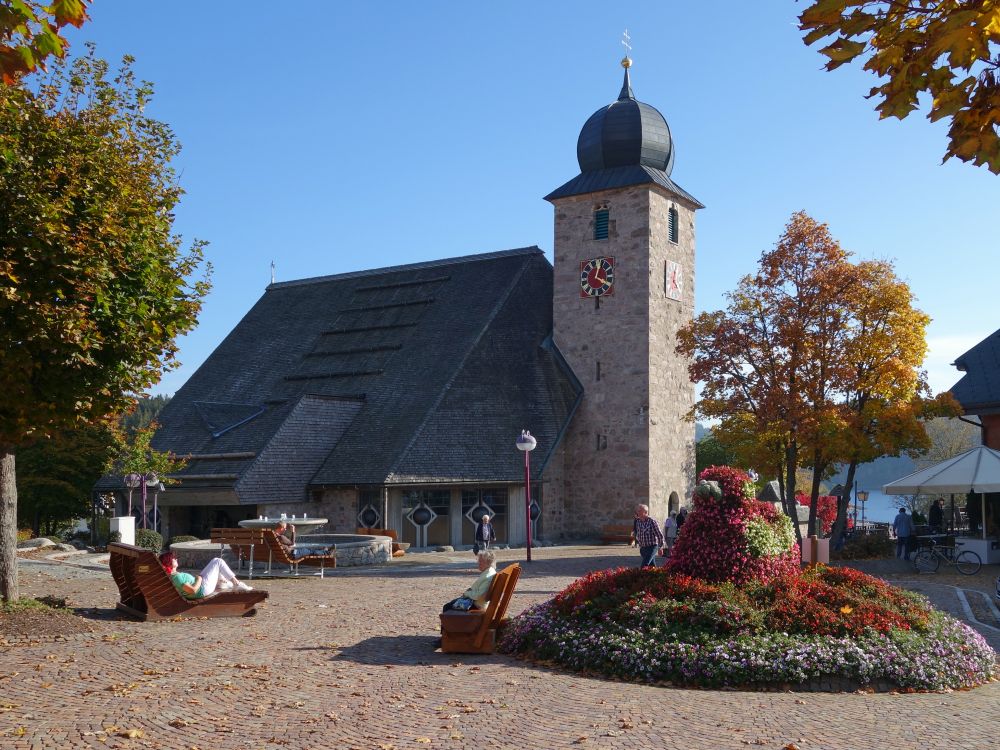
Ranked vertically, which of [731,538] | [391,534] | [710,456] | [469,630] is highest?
[710,456]

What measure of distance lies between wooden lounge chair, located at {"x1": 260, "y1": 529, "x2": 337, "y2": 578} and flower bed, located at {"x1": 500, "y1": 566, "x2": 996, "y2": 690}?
9.36 metres

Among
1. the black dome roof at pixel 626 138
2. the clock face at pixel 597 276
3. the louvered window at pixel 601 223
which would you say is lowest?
the clock face at pixel 597 276

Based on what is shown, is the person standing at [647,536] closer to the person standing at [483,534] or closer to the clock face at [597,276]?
the person standing at [483,534]

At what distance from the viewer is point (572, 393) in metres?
37.7

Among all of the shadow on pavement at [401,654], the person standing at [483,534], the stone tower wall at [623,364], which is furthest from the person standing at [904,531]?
the shadow on pavement at [401,654]

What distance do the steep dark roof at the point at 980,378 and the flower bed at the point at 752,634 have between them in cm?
1786

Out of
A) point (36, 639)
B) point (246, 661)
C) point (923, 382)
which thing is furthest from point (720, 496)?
point (923, 382)

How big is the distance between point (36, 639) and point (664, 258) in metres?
29.5

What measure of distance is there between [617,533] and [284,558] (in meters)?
17.0

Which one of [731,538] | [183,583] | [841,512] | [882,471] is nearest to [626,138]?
[841,512]

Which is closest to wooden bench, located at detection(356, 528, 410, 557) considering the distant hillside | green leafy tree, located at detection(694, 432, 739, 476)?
green leafy tree, located at detection(694, 432, 739, 476)

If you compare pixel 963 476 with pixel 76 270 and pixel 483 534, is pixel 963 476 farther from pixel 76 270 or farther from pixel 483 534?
pixel 76 270

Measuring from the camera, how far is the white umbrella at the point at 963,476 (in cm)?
2334

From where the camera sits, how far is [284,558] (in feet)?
67.9
